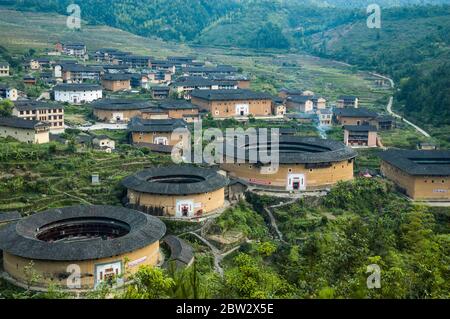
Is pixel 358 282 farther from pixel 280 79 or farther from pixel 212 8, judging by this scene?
pixel 212 8

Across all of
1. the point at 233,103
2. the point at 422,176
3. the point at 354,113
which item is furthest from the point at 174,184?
the point at 354,113

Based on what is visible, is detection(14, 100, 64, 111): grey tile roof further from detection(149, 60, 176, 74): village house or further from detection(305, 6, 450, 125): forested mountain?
detection(305, 6, 450, 125): forested mountain

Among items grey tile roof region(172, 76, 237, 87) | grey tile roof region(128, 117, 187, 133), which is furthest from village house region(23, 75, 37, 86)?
grey tile roof region(128, 117, 187, 133)

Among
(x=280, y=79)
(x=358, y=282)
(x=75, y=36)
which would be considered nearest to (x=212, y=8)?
(x=75, y=36)

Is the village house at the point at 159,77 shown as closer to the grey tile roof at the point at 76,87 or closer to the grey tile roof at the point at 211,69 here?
the grey tile roof at the point at 211,69

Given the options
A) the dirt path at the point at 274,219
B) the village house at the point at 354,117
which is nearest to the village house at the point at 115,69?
the village house at the point at 354,117
